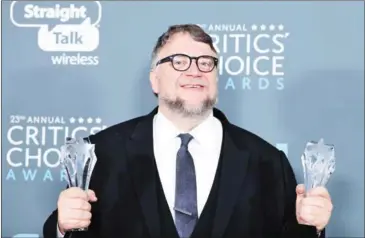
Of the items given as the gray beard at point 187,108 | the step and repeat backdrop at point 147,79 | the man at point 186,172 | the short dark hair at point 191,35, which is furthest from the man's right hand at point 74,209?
the step and repeat backdrop at point 147,79

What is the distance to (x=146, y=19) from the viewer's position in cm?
202

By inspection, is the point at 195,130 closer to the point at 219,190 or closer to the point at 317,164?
the point at 219,190

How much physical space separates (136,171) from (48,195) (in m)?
0.55

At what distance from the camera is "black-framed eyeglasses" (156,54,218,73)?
5.29 ft

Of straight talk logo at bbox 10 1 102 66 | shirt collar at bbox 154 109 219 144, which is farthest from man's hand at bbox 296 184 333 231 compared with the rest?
straight talk logo at bbox 10 1 102 66

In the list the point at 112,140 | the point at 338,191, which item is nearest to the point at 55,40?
the point at 112,140

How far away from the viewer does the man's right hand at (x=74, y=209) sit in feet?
4.37

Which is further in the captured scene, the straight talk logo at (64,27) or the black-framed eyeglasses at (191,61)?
the straight talk logo at (64,27)

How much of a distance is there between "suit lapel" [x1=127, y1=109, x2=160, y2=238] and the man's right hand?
8.9 inches

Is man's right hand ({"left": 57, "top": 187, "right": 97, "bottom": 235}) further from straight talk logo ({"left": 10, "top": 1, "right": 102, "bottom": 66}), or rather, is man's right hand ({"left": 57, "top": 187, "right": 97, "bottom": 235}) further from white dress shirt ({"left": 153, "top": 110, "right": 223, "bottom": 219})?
straight talk logo ({"left": 10, "top": 1, "right": 102, "bottom": 66})

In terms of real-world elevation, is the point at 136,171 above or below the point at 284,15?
below

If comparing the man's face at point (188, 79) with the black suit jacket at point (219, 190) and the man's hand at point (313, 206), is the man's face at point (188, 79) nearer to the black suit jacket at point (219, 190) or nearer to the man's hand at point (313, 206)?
the black suit jacket at point (219, 190)

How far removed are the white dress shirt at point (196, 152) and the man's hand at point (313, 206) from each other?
0.29m

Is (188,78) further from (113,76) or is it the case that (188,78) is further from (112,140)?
(113,76)
